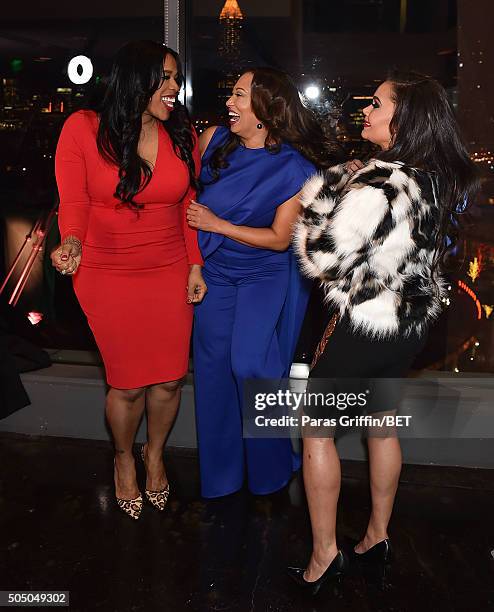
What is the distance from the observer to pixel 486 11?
128 inches

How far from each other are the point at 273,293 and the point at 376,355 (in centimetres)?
68

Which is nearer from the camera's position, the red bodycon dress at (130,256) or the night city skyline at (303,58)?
the red bodycon dress at (130,256)

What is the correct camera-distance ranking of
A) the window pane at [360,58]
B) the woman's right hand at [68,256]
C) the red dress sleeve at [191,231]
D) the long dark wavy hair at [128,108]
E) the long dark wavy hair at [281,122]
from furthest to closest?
the window pane at [360,58] → the red dress sleeve at [191,231] → the long dark wavy hair at [281,122] → the long dark wavy hair at [128,108] → the woman's right hand at [68,256]

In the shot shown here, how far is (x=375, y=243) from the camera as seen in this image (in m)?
2.06

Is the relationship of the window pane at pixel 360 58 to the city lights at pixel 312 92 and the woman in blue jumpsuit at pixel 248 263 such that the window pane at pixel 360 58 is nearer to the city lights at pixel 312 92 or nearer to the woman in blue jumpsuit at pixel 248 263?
the city lights at pixel 312 92

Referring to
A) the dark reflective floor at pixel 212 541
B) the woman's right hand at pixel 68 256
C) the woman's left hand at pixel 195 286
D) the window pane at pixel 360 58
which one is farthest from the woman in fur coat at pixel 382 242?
the window pane at pixel 360 58

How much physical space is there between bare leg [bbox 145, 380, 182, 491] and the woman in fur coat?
0.76m

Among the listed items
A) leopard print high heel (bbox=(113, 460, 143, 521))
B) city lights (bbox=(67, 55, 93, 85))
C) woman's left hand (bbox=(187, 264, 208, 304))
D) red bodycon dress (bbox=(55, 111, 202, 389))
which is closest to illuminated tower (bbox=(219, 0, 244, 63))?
city lights (bbox=(67, 55, 93, 85))

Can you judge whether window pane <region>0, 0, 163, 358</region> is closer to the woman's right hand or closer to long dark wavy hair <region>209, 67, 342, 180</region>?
long dark wavy hair <region>209, 67, 342, 180</region>

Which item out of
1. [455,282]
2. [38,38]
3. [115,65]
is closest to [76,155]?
[115,65]

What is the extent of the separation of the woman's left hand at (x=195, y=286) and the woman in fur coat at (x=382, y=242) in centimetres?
60

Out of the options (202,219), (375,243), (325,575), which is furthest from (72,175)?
(325,575)

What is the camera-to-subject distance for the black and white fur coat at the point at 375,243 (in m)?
2.04

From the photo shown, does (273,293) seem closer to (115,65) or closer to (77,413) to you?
(115,65)
